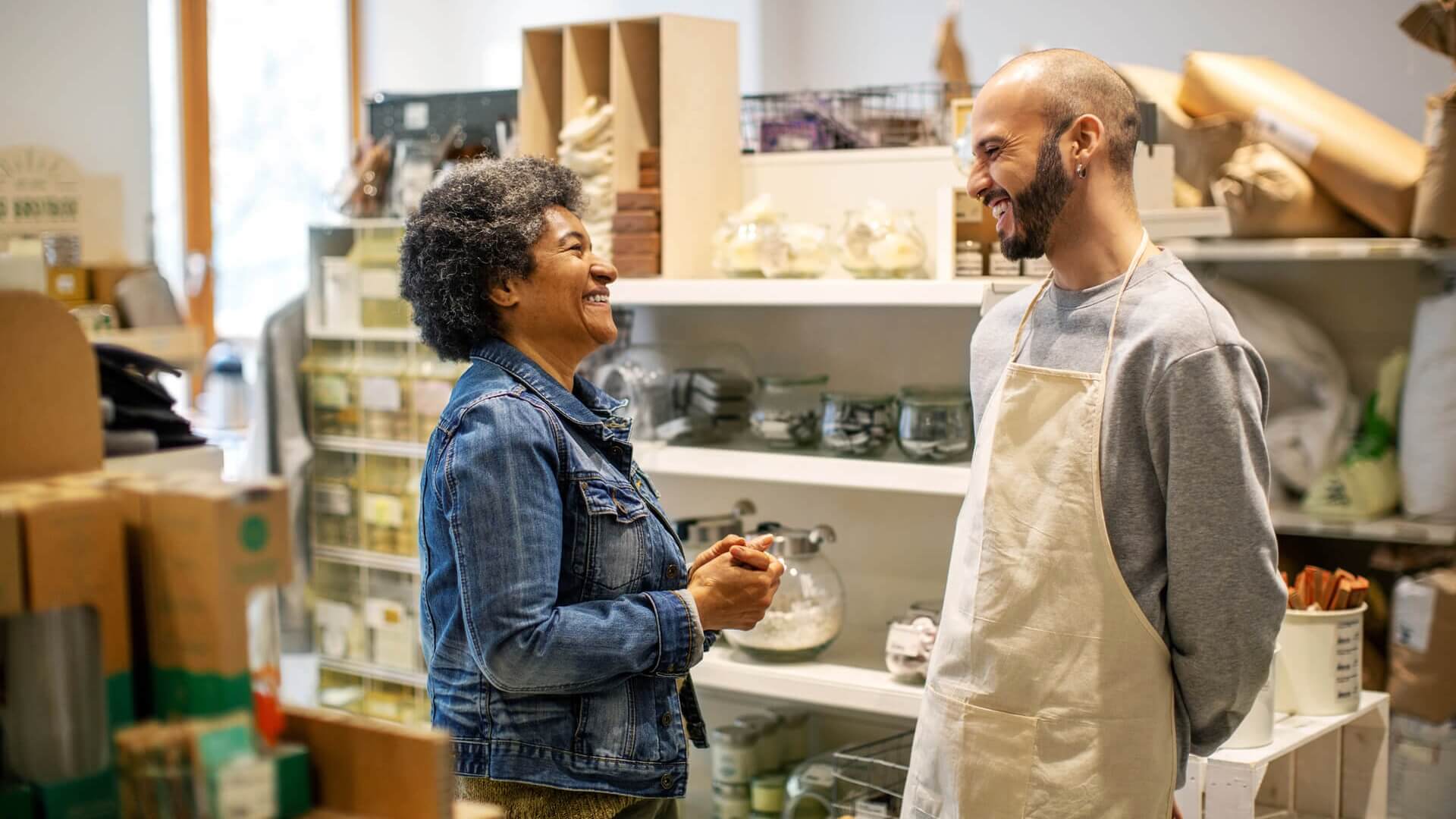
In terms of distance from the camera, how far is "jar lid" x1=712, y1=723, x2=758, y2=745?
122 inches

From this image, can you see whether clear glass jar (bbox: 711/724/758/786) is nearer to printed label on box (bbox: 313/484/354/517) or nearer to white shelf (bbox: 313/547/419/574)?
white shelf (bbox: 313/547/419/574)

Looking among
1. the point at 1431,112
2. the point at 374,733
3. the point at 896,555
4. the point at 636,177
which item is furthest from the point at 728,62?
the point at 374,733

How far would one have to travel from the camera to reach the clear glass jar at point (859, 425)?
2922 millimetres

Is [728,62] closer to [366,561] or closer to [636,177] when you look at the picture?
[636,177]

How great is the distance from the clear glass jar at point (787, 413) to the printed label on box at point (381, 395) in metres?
1.37

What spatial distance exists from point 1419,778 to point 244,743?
8.58 feet

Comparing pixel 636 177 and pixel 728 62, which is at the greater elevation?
pixel 728 62

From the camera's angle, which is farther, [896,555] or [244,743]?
[896,555]

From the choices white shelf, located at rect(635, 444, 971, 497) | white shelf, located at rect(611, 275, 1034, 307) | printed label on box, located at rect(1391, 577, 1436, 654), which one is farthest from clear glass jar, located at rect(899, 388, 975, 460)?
printed label on box, located at rect(1391, 577, 1436, 654)

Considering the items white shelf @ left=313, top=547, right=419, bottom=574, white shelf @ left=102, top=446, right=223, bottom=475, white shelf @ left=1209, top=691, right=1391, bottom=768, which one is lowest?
white shelf @ left=313, top=547, right=419, bottom=574

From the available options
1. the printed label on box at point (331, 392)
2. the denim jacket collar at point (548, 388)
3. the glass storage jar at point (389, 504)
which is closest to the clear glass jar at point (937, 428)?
the denim jacket collar at point (548, 388)

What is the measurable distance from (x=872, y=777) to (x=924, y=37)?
2.49 meters

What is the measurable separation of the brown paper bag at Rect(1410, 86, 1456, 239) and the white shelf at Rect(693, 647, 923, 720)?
137 cm

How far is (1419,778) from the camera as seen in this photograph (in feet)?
9.21
